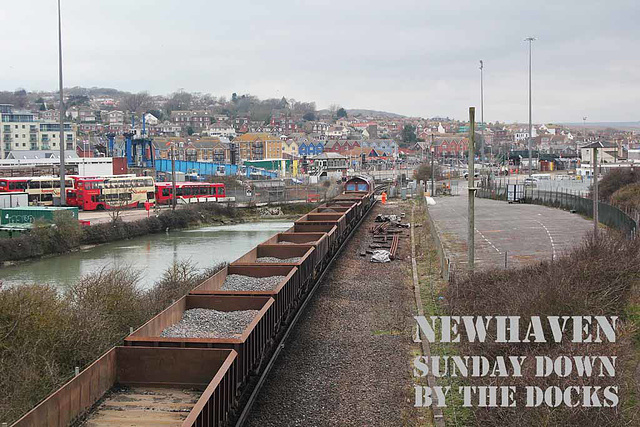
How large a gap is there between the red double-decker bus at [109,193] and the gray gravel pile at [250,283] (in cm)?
4469

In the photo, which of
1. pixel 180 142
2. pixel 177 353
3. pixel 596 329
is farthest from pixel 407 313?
pixel 180 142

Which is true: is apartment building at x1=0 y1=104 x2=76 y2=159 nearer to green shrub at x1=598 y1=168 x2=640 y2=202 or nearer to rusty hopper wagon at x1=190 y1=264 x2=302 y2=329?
green shrub at x1=598 y1=168 x2=640 y2=202

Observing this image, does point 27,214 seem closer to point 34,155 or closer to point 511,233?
point 511,233

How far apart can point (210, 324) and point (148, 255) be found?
90.8ft

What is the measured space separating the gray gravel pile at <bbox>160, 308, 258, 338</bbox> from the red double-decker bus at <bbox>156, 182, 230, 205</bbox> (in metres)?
51.8

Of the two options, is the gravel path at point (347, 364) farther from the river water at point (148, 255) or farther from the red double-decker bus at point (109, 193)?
the red double-decker bus at point (109, 193)

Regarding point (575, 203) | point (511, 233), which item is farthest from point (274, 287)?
point (575, 203)

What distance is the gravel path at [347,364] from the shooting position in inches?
414

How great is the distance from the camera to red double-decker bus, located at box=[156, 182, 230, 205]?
6384 centimetres

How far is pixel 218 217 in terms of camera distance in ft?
194

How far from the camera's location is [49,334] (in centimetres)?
1322

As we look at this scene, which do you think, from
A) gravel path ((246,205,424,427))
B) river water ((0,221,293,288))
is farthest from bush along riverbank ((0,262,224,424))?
river water ((0,221,293,288))

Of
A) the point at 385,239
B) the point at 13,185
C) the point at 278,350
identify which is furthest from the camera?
the point at 13,185

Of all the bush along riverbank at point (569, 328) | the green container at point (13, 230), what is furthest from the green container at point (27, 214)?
the bush along riverbank at point (569, 328)
